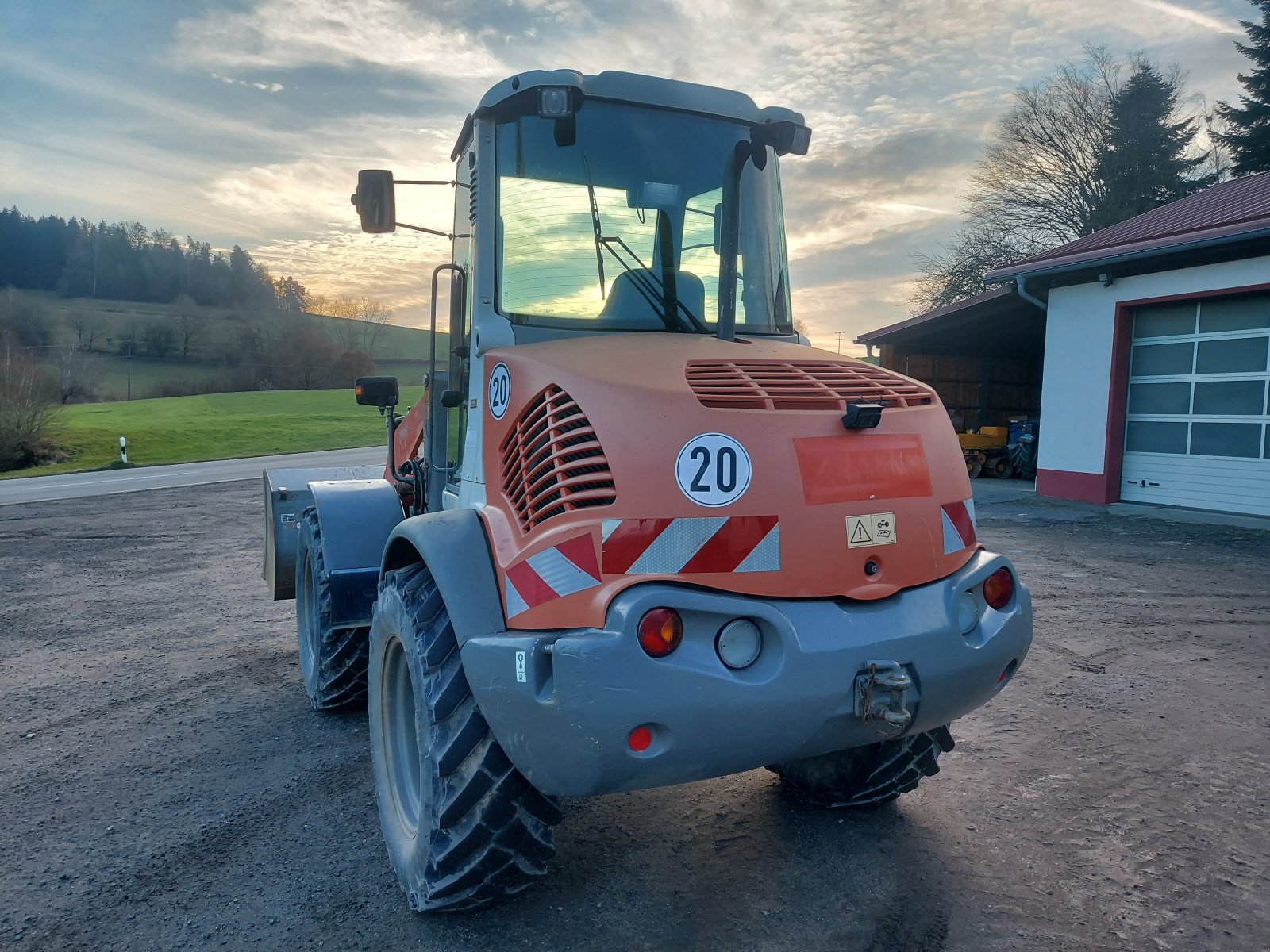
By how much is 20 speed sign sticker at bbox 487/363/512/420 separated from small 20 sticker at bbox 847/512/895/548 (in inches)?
45.5

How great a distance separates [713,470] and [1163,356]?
13683mm

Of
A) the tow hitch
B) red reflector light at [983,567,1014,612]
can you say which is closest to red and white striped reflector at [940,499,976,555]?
red reflector light at [983,567,1014,612]

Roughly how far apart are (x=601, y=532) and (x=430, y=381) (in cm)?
202

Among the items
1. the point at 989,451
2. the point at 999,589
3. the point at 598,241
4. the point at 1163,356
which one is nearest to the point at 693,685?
the point at 999,589

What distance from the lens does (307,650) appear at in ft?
16.5

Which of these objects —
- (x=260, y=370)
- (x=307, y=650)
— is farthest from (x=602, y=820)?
(x=260, y=370)

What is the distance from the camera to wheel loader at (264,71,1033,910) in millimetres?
2355

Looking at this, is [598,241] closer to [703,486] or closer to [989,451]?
[703,486]

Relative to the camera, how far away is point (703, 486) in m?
2.42

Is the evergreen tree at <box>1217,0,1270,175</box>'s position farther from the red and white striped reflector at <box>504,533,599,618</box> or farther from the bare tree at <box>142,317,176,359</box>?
the bare tree at <box>142,317,176,359</box>

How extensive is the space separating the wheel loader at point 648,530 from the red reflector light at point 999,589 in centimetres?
1

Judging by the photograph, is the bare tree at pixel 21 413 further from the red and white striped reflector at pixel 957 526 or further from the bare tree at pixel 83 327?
the bare tree at pixel 83 327

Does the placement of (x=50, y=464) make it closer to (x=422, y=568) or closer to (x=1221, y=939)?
(x=422, y=568)

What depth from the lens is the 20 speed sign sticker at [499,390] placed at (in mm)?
2932
